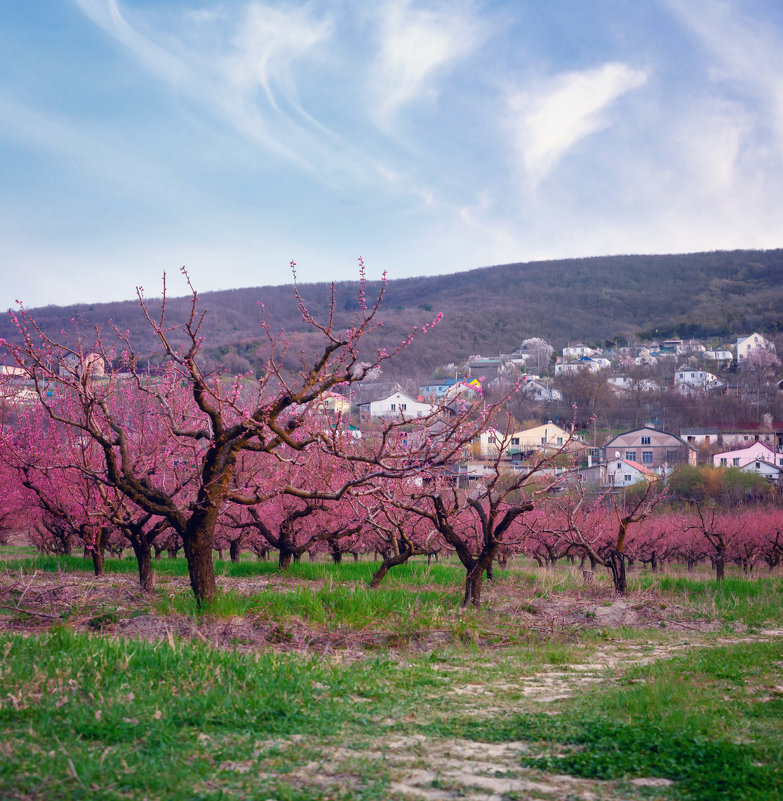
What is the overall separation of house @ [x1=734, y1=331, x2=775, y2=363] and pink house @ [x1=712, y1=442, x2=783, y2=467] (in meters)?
30.6

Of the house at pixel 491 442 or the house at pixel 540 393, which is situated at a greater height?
the house at pixel 540 393

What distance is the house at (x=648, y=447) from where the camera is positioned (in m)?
54.8

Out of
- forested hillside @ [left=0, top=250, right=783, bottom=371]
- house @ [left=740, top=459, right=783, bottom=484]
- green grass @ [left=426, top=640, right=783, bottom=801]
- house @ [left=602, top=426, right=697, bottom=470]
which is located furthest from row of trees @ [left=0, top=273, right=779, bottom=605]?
forested hillside @ [left=0, top=250, right=783, bottom=371]

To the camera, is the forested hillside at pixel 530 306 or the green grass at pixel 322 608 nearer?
the green grass at pixel 322 608

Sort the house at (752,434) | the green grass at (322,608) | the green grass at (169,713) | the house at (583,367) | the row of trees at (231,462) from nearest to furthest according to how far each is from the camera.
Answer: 1. the green grass at (169,713)
2. the row of trees at (231,462)
3. the green grass at (322,608)
4. the house at (752,434)
5. the house at (583,367)

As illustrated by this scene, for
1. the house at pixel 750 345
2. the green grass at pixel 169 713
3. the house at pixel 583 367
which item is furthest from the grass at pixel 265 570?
the house at pixel 750 345

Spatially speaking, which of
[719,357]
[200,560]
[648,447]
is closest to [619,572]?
[200,560]

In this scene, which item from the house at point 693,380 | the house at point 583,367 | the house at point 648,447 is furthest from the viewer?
the house at point 583,367

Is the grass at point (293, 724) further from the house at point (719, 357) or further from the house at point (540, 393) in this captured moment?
the house at point (719, 357)

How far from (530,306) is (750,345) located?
41.1 metres

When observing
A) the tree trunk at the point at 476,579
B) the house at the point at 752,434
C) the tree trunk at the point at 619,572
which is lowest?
the house at the point at 752,434

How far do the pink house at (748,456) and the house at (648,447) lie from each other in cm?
258

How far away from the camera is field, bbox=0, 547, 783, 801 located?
11.2 feet

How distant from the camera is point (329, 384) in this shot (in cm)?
722
